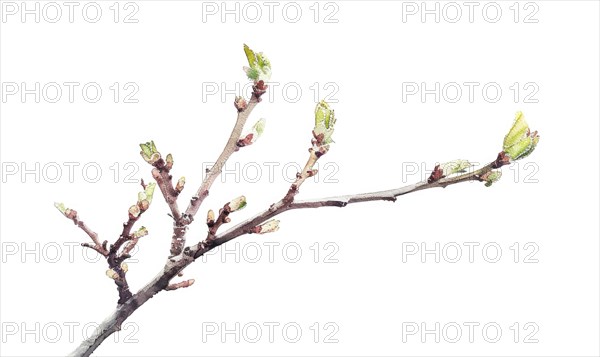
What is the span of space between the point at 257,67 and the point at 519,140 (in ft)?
1.45

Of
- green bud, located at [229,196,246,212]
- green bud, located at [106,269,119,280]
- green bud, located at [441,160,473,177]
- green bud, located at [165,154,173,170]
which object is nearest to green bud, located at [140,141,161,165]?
green bud, located at [165,154,173,170]

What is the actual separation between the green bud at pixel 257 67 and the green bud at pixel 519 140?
407mm

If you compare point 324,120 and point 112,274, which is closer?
point 324,120

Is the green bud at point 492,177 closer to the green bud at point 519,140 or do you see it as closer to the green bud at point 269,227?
the green bud at point 519,140

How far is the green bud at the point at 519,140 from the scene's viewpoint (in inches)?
49.9

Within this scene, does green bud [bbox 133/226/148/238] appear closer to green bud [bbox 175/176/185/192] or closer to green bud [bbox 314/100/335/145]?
green bud [bbox 175/176/185/192]

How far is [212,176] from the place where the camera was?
4.36ft

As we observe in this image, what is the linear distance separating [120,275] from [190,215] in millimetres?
176

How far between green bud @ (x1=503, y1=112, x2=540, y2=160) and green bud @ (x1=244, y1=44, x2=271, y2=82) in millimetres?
407

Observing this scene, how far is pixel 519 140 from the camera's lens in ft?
4.20

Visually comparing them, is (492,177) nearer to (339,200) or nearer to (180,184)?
(339,200)

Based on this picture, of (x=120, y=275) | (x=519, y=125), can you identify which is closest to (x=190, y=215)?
(x=120, y=275)

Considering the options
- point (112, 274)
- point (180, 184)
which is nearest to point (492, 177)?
point (180, 184)

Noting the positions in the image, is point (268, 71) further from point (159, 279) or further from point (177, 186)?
point (159, 279)
